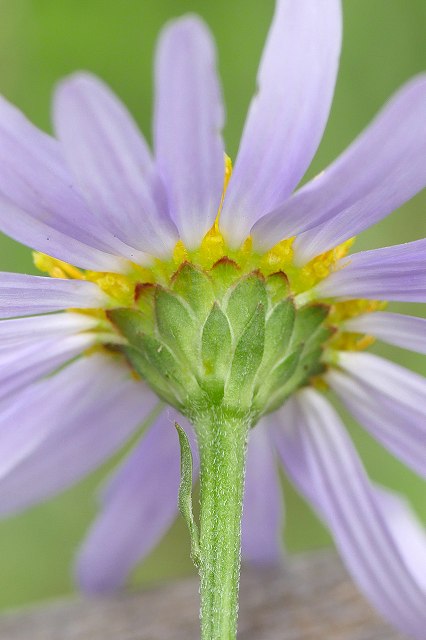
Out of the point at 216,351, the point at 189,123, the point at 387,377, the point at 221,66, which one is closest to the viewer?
the point at 189,123

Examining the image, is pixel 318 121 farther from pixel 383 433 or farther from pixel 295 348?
pixel 383 433

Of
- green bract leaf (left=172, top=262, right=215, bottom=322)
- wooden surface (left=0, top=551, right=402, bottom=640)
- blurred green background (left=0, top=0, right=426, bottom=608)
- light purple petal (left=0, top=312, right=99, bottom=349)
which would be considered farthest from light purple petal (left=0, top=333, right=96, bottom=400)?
blurred green background (left=0, top=0, right=426, bottom=608)

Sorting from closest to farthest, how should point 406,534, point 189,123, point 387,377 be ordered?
point 189,123, point 387,377, point 406,534

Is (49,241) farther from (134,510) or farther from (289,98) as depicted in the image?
(134,510)

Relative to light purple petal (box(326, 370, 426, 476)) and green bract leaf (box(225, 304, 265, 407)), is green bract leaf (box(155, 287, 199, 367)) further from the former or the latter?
light purple petal (box(326, 370, 426, 476))

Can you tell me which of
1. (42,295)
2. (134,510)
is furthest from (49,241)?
(134,510)

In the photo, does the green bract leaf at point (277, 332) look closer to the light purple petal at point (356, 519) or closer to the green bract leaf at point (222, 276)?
the green bract leaf at point (222, 276)

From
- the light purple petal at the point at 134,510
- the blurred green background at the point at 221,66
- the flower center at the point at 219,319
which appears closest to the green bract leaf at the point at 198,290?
the flower center at the point at 219,319
